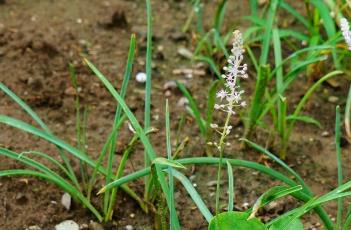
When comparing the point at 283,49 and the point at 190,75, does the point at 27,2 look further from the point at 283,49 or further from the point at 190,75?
the point at 283,49

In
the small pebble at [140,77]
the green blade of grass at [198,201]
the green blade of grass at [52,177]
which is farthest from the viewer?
the small pebble at [140,77]

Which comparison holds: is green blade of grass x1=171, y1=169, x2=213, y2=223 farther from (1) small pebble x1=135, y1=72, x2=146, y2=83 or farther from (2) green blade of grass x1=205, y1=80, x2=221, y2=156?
(1) small pebble x1=135, y1=72, x2=146, y2=83

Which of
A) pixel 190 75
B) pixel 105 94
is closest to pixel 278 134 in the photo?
pixel 190 75

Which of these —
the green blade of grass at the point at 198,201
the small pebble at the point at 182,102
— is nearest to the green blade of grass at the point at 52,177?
the green blade of grass at the point at 198,201

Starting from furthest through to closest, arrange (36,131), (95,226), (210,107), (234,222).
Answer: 1. (210,107)
2. (95,226)
3. (36,131)
4. (234,222)

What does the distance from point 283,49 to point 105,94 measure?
2.89 feet

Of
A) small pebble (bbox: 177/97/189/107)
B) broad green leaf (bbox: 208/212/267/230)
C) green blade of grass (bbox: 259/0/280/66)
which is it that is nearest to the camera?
broad green leaf (bbox: 208/212/267/230)

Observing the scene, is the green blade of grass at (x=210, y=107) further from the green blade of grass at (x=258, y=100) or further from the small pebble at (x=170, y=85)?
the small pebble at (x=170, y=85)

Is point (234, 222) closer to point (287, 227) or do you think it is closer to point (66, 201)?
point (287, 227)

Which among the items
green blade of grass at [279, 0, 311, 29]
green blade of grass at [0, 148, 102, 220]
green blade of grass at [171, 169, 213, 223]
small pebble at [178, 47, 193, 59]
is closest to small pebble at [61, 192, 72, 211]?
green blade of grass at [0, 148, 102, 220]

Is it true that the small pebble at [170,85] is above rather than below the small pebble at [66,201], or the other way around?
above

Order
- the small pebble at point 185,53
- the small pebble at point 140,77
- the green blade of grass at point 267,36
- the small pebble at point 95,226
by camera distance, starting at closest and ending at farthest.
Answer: the small pebble at point 95,226
the green blade of grass at point 267,36
the small pebble at point 140,77
the small pebble at point 185,53

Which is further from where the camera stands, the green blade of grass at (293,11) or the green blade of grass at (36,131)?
the green blade of grass at (293,11)

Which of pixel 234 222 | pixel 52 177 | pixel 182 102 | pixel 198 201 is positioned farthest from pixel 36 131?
pixel 182 102
